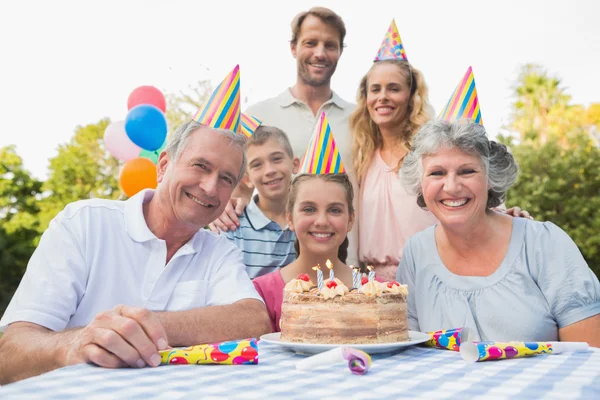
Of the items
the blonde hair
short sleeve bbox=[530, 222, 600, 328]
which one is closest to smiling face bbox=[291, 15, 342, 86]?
the blonde hair

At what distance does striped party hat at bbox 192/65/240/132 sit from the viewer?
117 inches

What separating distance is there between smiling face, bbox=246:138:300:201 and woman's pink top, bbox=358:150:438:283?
60cm

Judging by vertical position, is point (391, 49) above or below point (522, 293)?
above

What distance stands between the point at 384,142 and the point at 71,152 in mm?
29928

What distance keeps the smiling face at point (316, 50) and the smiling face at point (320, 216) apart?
1466mm

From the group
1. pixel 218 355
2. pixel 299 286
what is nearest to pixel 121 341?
pixel 218 355

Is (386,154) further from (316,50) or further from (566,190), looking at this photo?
(566,190)

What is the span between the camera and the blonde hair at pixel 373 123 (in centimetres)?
427

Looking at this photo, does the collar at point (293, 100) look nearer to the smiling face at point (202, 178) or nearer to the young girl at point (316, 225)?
the young girl at point (316, 225)

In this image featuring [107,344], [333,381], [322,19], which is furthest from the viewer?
[322,19]

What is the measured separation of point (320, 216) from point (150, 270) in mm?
1191

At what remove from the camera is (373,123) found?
4445 millimetres

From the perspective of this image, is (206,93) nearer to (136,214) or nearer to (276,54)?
(276,54)

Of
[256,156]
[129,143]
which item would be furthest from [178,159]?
[129,143]
